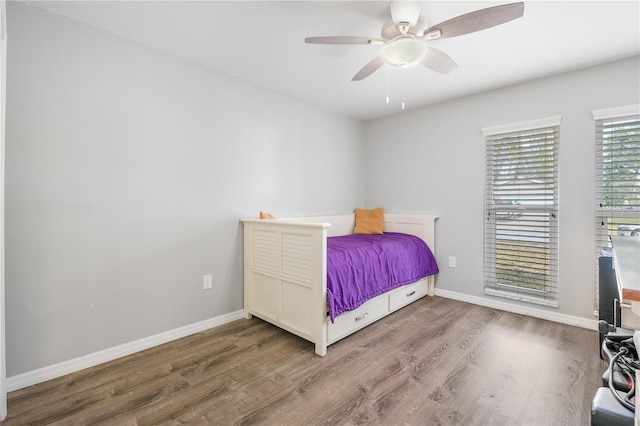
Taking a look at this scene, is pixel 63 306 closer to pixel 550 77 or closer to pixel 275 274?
pixel 275 274

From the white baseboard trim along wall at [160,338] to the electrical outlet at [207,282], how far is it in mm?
294

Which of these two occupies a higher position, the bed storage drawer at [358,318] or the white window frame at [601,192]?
the white window frame at [601,192]

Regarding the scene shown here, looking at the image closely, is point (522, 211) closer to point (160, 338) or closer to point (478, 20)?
point (478, 20)

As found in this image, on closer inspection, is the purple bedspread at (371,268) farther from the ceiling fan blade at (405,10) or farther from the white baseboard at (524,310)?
the ceiling fan blade at (405,10)

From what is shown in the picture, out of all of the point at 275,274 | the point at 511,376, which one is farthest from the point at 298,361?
Answer: the point at 511,376

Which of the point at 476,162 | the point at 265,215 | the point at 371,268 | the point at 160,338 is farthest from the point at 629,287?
the point at 476,162

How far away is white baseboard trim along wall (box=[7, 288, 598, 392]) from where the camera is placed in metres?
1.72

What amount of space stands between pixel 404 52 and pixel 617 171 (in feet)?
6.99

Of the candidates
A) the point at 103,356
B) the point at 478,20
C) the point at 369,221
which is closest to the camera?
the point at 478,20

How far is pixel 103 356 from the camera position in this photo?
1.96 m

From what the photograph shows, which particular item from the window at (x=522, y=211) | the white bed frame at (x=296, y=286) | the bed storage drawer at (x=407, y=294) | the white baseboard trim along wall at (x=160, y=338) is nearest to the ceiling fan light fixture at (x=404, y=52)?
the white bed frame at (x=296, y=286)

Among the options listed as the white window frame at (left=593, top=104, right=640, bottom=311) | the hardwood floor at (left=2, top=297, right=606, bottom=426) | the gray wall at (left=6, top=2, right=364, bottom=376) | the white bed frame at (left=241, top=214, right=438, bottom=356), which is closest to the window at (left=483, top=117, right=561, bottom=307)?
the white window frame at (left=593, top=104, right=640, bottom=311)

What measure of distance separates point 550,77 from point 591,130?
2.04 feet

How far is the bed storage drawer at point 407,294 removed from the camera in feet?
9.22
